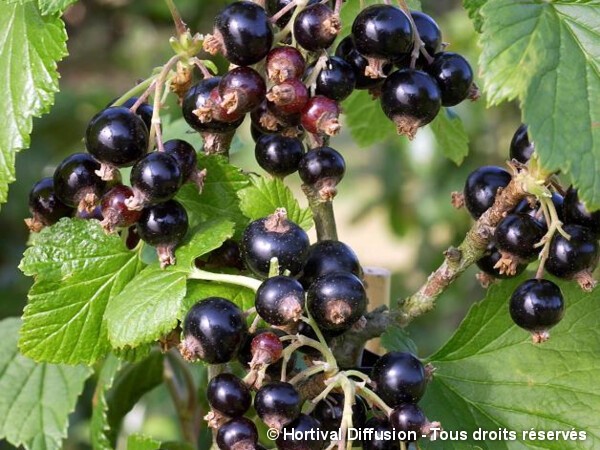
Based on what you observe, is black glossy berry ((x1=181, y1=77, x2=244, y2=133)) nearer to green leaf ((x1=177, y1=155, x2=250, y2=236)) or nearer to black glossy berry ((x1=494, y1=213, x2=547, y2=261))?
green leaf ((x1=177, y1=155, x2=250, y2=236))

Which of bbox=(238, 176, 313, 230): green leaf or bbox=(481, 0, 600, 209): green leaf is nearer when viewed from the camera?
bbox=(481, 0, 600, 209): green leaf

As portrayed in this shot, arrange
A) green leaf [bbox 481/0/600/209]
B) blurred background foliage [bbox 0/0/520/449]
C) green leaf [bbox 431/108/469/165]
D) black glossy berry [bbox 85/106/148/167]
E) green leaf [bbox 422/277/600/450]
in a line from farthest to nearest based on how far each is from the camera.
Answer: blurred background foliage [bbox 0/0/520/449], green leaf [bbox 431/108/469/165], green leaf [bbox 422/277/600/450], black glossy berry [bbox 85/106/148/167], green leaf [bbox 481/0/600/209]

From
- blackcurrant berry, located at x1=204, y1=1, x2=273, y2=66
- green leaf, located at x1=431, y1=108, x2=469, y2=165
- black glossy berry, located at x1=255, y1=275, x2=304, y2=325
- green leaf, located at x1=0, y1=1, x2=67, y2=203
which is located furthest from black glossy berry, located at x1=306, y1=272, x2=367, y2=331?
green leaf, located at x1=431, y1=108, x2=469, y2=165

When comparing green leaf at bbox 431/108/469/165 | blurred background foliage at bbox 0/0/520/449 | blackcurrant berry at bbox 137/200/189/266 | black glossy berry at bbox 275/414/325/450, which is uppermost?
blurred background foliage at bbox 0/0/520/449

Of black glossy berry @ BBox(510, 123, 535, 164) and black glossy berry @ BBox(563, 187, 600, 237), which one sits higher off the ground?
black glossy berry @ BBox(510, 123, 535, 164)

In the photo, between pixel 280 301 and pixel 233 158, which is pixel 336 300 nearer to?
pixel 280 301

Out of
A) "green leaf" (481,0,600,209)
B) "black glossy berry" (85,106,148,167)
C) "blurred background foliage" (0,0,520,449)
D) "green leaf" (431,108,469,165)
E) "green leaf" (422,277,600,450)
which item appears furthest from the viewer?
"blurred background foliage" (0,0,520,449)
